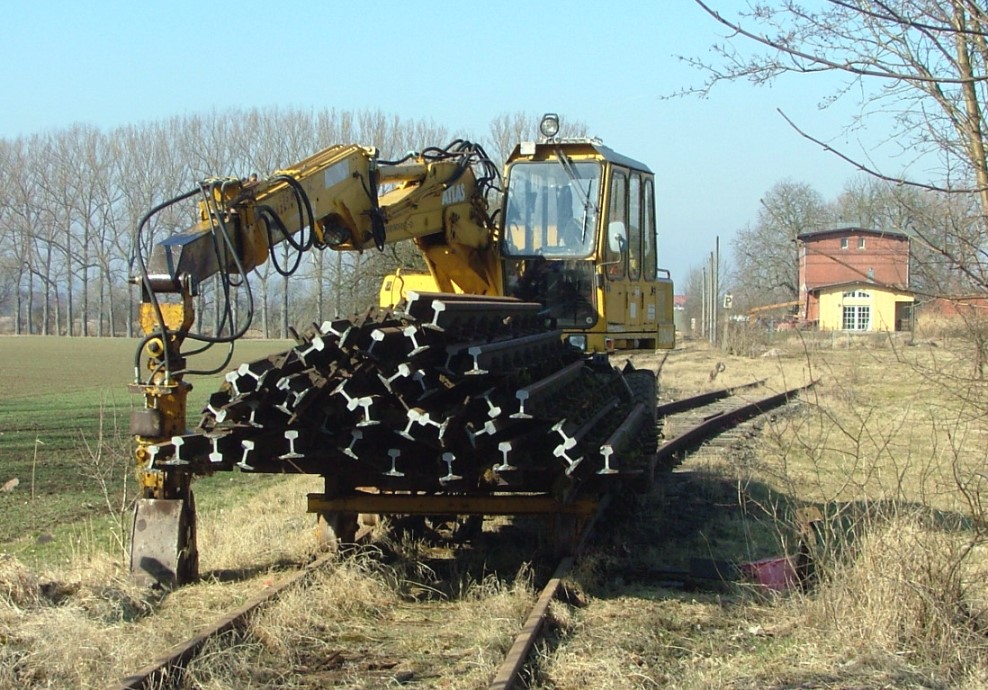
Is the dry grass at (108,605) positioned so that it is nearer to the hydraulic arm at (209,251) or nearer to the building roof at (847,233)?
the hydraulic arm at (209,251)

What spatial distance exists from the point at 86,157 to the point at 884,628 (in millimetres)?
98260

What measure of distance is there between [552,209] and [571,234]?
1.14 feet

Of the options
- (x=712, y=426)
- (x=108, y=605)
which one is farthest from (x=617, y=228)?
(x=712, y=426)

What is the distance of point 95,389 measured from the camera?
31125 millimetres

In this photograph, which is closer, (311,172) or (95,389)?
(311,172)

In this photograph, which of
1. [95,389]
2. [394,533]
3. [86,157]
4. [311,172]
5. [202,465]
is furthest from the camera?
[86,157]

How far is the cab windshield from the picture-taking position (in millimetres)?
11039

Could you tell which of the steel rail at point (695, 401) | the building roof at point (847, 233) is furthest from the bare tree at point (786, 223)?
the steel rail at point (695, 401)

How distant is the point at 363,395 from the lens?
662cm

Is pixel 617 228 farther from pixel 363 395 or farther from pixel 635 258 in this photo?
pixel 363 395

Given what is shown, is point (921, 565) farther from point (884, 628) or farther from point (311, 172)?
point (311, 172)

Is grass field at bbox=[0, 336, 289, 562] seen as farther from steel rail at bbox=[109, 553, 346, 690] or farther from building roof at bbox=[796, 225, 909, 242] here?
building roof at bbox=[796, 225, 909, 242]

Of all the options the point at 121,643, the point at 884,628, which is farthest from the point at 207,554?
the point at 884,628

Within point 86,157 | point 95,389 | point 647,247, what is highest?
point 86,157
